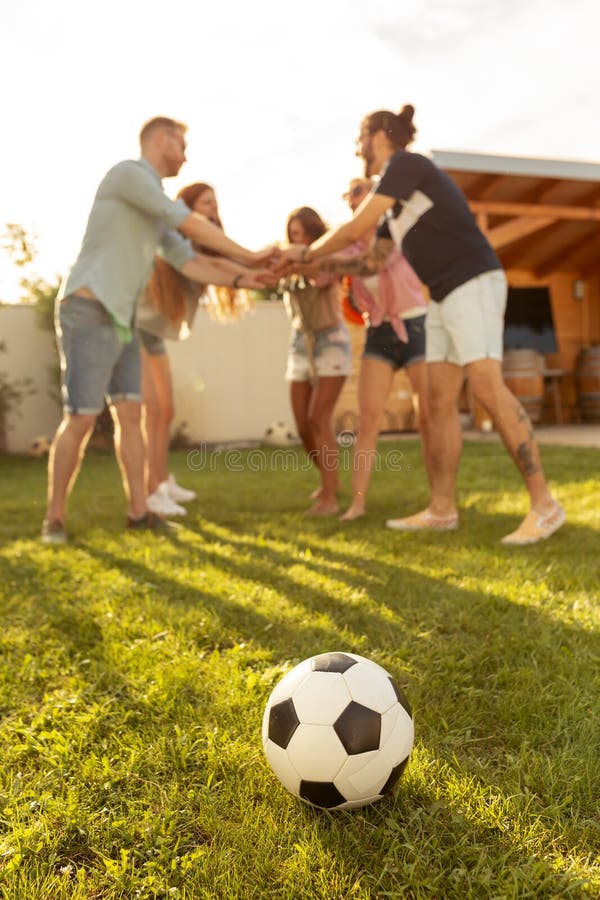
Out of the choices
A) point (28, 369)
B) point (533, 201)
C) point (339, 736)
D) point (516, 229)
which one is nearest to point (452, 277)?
point (339, 736)

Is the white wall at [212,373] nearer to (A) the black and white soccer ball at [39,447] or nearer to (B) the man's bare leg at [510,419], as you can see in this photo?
(A) the black and white soccer ball at [39,447]

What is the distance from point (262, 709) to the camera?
5.93 feet

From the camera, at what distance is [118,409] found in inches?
169

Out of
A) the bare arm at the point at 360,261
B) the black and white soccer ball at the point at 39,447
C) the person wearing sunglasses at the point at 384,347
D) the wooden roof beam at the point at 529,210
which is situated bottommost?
the black and white soccer ball at the point at 39,447

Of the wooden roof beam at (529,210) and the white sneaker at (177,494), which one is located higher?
the wooden roof beam at (529,210)

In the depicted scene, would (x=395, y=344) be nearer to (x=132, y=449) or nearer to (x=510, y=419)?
(x=510, y=419)

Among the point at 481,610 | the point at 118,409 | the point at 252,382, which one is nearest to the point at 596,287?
the point at 252,382

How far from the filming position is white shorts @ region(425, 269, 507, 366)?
3584mm

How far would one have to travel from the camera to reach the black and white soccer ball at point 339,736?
1.37m

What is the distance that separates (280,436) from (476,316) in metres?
7.72

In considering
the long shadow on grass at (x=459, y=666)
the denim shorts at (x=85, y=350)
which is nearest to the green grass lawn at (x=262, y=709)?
the long shadow on grass at (x=459, y=666)

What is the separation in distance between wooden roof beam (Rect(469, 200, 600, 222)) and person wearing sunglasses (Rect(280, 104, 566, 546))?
20.5 ft

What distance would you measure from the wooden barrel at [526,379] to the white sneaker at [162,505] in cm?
666

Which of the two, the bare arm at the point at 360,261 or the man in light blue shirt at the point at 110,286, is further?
the bare arm at the point at 360,261
